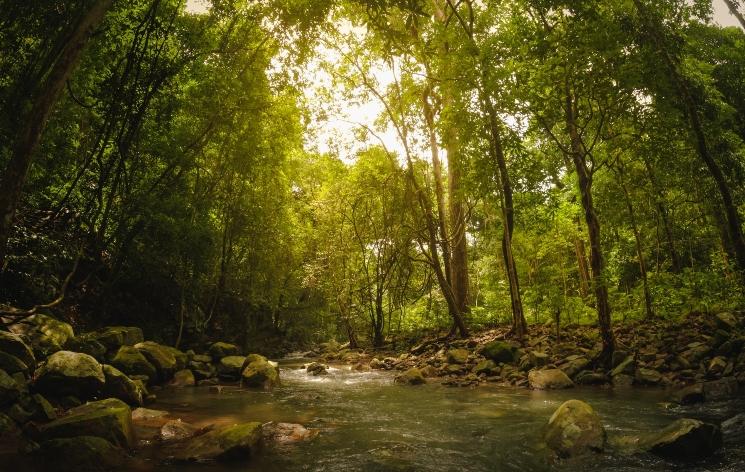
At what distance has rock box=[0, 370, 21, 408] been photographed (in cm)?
601

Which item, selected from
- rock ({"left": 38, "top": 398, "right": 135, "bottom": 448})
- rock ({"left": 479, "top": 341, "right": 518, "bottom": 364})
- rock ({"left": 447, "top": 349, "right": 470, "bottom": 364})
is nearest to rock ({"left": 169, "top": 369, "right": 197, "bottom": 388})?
rock ({"left": 38, "top": 398, "right": 135, "bottom": 448})

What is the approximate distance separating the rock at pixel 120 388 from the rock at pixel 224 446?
2.87 metres

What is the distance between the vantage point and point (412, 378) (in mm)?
11477

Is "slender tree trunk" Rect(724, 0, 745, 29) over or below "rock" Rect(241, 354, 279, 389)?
over

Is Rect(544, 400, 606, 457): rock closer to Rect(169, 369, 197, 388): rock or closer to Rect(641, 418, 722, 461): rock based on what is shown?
Rect(641, 418, 722, 461): rock

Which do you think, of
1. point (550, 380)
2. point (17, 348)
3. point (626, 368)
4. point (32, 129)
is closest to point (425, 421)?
point (550, 380)

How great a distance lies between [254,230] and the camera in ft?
61.7

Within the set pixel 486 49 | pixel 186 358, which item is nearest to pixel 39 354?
pixel 186 358

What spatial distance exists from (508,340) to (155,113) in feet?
40.3

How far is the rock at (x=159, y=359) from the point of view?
1098 cm

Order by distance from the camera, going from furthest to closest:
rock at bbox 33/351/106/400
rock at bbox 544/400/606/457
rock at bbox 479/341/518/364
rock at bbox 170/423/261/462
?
1. rock at bbox 479/341/518/364
2. rock at bbox 33/351/106/400
3. rock at bbox 170/423/261/462
4. rock at bbox 544/400/606/457

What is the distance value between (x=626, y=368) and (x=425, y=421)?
17.1 ft

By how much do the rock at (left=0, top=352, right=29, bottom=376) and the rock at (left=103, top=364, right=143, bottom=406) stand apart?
4.09ft

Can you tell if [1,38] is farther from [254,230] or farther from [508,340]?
[508,340]
